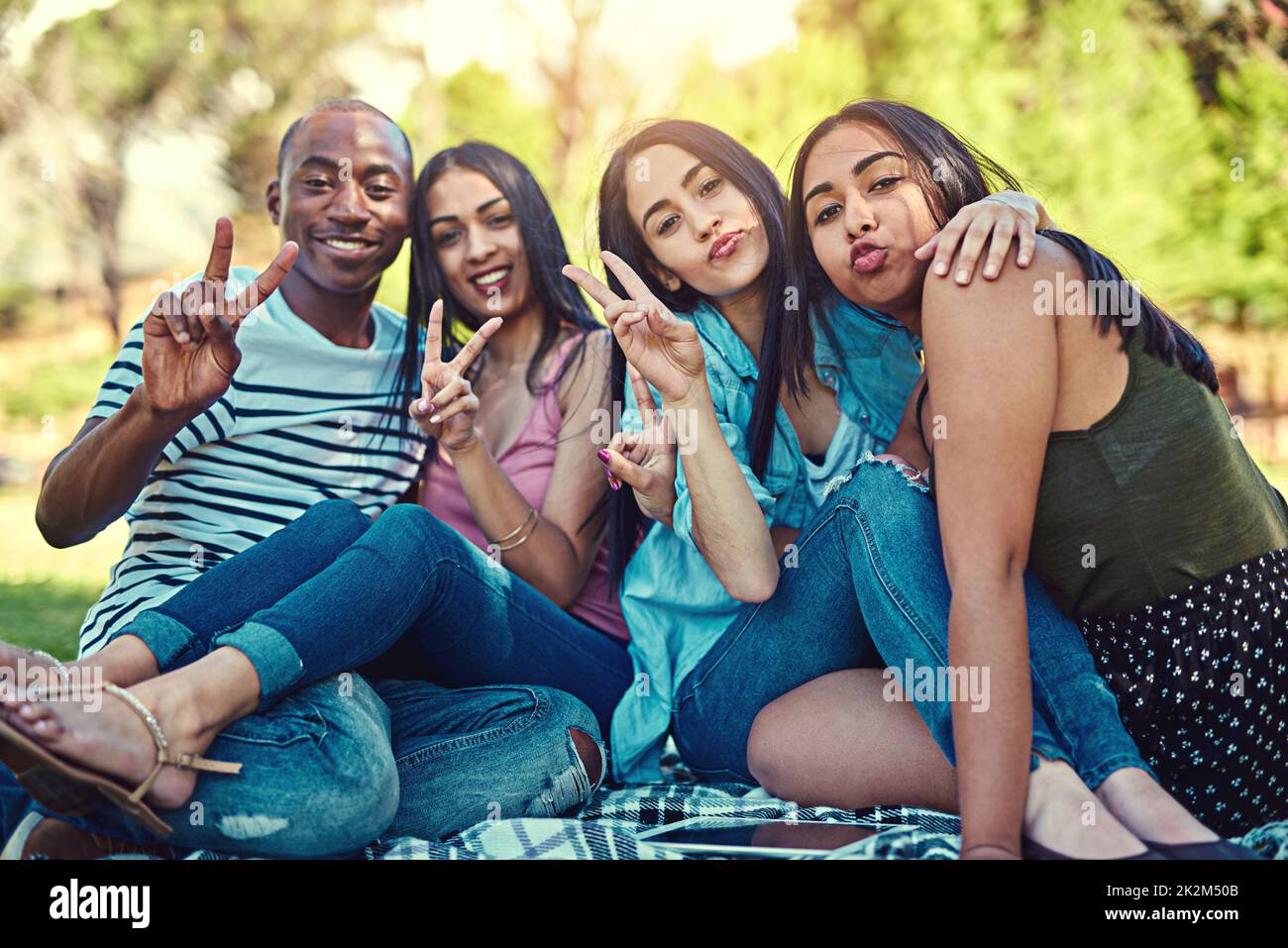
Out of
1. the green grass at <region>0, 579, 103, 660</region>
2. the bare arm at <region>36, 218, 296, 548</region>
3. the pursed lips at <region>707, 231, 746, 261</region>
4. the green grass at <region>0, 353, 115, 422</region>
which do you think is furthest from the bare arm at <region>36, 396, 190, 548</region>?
the green grass at <region>0, 353, 115, 422</region>

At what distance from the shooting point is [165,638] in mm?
1984

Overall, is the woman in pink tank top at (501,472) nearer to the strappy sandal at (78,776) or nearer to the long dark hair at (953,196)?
the strappy sandal at (78,776)

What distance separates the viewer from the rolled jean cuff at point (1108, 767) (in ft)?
5.94

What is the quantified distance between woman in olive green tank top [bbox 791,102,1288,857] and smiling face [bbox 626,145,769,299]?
0.63 meters

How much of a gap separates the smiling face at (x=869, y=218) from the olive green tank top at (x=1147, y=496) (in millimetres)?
464

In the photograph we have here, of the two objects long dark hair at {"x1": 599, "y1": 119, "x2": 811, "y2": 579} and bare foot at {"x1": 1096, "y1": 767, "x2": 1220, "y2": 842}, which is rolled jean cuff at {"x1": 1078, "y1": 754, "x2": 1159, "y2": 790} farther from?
long dark hair at {"x1": 599, "y1": 119, "x2": 811, "y2": 579}

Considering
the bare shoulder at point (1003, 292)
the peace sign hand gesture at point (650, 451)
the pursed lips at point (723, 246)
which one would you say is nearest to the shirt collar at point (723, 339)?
the pursed lips at point (723, 246)

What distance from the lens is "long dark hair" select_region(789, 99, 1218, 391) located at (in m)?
1.91

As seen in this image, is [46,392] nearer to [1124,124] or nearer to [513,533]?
[513,533]

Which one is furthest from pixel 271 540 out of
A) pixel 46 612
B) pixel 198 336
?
pixel 46 612

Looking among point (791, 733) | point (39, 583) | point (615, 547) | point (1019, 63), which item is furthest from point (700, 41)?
point (791, 733)

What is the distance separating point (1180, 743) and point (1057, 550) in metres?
0.41
